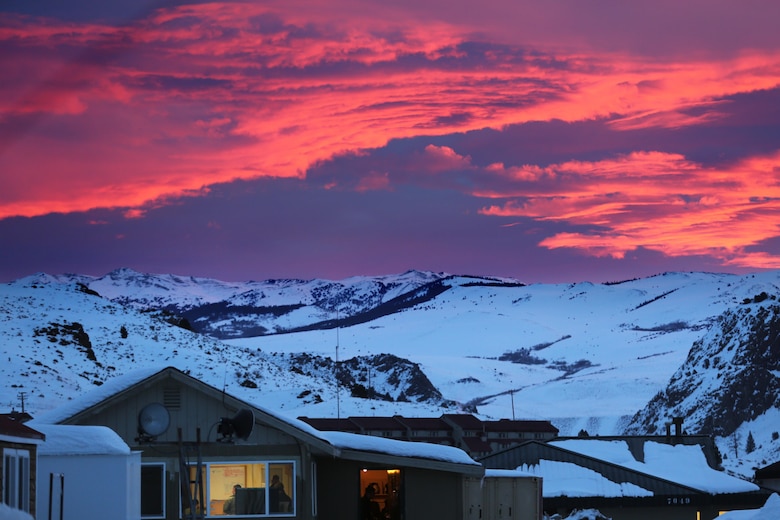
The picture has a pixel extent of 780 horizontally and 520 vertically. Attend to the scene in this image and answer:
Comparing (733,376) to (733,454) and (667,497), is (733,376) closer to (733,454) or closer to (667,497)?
(733,454)

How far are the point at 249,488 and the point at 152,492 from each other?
2.17 m

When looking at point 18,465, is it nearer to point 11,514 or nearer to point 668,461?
point 11,514

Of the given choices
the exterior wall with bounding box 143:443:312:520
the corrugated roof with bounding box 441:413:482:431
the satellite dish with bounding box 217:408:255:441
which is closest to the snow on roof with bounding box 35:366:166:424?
the exterior wall with bounding box 143:443:312:520

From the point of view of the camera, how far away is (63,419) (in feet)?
98.9

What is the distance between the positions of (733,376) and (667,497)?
327 ft

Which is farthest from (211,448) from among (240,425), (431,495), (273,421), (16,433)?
(16,433)

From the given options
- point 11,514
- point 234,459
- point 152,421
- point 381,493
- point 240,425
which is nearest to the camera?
point 11,514

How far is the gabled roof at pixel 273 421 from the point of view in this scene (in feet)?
100

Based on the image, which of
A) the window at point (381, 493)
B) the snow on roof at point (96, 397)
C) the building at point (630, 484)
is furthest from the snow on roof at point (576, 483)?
the snow on roof at point (96, 397)

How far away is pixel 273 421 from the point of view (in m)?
31.1

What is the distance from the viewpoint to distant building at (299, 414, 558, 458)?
364 ft

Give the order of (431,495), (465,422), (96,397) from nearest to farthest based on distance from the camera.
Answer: (96,397)
(431,495)
(465,422)

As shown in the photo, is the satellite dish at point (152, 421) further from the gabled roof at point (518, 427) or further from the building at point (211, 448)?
the gabled roof at point (518, 427)

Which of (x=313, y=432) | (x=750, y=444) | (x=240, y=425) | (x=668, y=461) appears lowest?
(x=240, y=425)
